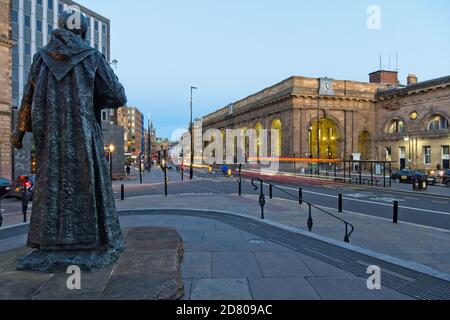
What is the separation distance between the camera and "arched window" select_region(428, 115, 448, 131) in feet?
148

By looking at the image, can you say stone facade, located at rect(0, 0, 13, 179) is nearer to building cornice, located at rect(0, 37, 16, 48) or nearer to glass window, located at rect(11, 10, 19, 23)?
building cornice, located at rect(0, 37, 16, 48)

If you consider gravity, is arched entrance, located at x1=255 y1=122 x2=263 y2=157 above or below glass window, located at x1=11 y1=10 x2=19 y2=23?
below

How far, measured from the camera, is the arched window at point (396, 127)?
53.3 meters

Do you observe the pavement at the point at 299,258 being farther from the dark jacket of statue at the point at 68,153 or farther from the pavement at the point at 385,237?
the dark jacket of statue at the point at 68,153

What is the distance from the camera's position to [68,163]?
437cm

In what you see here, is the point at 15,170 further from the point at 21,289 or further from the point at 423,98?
the point at 423,98

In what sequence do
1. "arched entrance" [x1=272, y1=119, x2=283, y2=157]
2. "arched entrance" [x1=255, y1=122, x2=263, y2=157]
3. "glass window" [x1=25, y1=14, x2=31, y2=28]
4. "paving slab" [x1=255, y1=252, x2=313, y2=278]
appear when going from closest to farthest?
"paving slab" [x1=255, y1=252, x2=313, y2=278] → "glass window" [x1=25, y1=14, x2=31, y2=28] → "arched entrance" [x1=272, y1=119, x2=283, y2=157] → "arched entrance" [x1=255, y1=122, x2=263, y2=157]

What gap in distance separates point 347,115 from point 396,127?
8743 millimetres

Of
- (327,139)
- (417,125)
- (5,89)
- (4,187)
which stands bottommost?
(4,187)

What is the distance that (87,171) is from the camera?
4.41m

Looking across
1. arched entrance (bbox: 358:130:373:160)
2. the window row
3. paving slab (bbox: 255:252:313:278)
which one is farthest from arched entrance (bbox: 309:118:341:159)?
paving slab (bbox: 255:252:313:278)

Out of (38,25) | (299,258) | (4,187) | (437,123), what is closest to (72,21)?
(299,258)

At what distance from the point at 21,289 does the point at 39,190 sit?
1.36 meters

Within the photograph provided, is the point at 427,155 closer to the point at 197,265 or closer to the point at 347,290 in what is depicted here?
the point at 347,290
